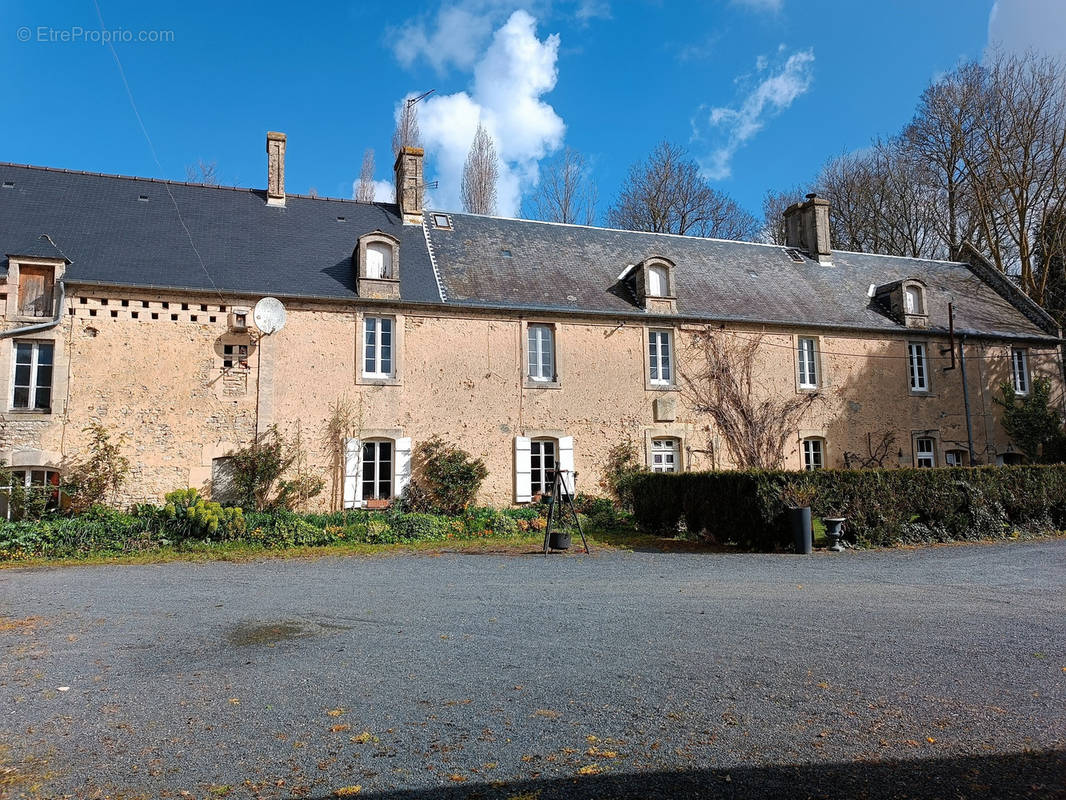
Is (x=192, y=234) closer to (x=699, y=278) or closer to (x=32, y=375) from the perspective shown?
(x=32, y=375)

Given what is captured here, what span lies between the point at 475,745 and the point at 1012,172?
84.8 feet

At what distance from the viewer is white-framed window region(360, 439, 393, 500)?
14.2 meters

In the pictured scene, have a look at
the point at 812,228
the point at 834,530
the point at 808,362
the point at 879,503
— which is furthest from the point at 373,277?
the point at 812,228

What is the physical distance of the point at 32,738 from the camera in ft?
11.6

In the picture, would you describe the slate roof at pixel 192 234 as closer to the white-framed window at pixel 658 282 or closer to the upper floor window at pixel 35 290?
the upper floor window at pixel 35 290

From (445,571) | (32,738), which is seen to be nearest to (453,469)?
(445,571)

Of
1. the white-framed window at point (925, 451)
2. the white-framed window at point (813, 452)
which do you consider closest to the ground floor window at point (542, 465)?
the white-framed window at point (813, 452)

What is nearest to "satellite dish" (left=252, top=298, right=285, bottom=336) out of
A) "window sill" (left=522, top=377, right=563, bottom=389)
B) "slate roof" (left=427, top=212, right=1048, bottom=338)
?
"slate roof" (left=427, top=212, right=1048, bottom=338)

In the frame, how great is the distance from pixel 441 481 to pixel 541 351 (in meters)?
3.62

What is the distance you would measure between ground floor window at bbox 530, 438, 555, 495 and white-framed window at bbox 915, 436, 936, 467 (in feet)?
30.6

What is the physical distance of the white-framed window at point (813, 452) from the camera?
17.1 meters

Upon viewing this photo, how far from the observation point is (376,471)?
14.3m

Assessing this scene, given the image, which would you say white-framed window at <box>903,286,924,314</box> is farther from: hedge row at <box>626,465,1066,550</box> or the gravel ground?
the gravel ground

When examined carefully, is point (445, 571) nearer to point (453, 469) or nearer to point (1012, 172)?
point (453, 469)
